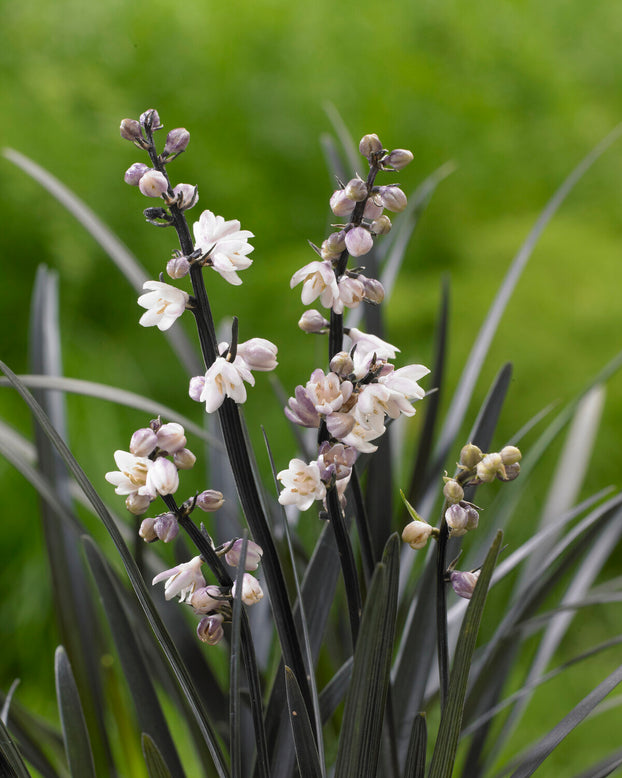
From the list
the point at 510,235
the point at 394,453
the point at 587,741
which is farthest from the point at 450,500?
the point at 510,235

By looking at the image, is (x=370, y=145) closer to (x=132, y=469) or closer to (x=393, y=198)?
(x=393, y=198)

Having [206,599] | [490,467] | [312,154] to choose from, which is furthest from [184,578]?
[312,154]

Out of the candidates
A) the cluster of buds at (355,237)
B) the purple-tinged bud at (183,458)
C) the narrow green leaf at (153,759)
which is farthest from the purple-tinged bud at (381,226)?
the narrow green leaf at (153,759)

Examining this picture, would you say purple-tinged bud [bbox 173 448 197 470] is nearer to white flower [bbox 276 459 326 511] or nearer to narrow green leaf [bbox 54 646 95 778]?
white flower [bbox 276 459 326 511]

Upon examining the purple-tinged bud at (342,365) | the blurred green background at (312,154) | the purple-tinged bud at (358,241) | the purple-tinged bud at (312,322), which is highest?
the blurred green background at (312,154)

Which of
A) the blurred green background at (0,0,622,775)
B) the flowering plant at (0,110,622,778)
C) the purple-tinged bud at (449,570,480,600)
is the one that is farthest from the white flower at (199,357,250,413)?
the blurred green background at (0,0,622,775)

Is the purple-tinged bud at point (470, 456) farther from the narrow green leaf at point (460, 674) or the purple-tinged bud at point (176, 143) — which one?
the purple-tinged bud at point (176, 143)

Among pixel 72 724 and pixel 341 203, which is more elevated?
pixel 341 203
